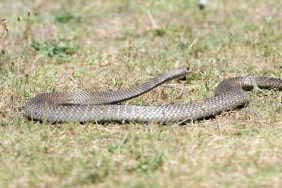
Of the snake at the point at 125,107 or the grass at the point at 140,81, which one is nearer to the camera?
the grass at the point at 140,81

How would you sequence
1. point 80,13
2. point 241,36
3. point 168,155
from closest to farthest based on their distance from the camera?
point 168,155 < point 241,36 < point 80,13

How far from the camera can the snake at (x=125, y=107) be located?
623 cm

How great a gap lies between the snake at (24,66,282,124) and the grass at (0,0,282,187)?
0.30 ft

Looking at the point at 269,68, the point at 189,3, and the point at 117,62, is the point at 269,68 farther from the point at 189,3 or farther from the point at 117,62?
the point at 189,3

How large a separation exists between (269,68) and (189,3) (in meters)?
3.24

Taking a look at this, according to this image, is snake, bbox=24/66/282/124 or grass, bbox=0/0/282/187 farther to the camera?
snake, bbox=24/66/282/124

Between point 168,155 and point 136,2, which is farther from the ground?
point 136,2

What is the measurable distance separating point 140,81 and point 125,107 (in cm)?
145

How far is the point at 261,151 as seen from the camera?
17.8ft

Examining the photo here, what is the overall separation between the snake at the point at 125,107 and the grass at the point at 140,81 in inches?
3.6

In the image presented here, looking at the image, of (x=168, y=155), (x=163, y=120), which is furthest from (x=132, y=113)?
(x=168, y=155)

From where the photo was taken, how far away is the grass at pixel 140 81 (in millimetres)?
5020

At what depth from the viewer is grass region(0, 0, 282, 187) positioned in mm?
5020

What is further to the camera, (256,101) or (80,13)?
(80,13)
